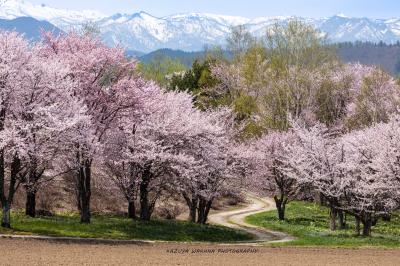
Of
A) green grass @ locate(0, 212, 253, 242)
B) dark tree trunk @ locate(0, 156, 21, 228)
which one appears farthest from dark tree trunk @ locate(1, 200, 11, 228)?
green grass @ locate(0, 212, 253, 242)

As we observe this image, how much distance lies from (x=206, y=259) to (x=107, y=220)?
15.4 metres

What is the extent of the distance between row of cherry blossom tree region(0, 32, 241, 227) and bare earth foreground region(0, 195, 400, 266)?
6178 mm

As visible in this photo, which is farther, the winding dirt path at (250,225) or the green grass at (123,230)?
the winding dirt path at (250,225)

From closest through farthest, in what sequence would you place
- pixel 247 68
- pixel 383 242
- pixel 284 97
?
pixel 383 242
pixel 284 97
pixel 247 68

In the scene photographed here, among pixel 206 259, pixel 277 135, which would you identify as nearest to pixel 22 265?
pixel 206 259

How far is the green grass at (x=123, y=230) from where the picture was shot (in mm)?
33438

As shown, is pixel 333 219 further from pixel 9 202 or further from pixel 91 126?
pixel 9 202

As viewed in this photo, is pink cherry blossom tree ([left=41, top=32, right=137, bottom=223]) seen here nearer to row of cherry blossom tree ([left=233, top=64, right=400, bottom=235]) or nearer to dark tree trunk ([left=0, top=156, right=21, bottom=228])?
dark tree trunk ([left=0, top=156, right=21, bottom=228])

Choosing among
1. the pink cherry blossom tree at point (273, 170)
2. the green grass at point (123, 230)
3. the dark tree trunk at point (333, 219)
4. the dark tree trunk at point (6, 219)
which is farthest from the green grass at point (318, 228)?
the dark tree trunk at point (6, 219)

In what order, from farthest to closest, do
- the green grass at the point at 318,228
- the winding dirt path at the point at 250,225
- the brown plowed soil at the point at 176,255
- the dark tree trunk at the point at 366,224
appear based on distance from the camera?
1. the winding dirt path at the point at 250,225
2. the dark tree trunk at the point at 366,224
3. the green grass at the point at 318,228
4. the brown plowed soil at the point at 176,255

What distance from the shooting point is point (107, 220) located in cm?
4091

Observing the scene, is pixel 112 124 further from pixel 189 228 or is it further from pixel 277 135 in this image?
pixel 277 135

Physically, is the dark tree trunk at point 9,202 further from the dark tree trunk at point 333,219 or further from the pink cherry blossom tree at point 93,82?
the dark tree trunk at point 333,219

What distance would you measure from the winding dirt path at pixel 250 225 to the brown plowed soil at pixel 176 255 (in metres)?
7.26
